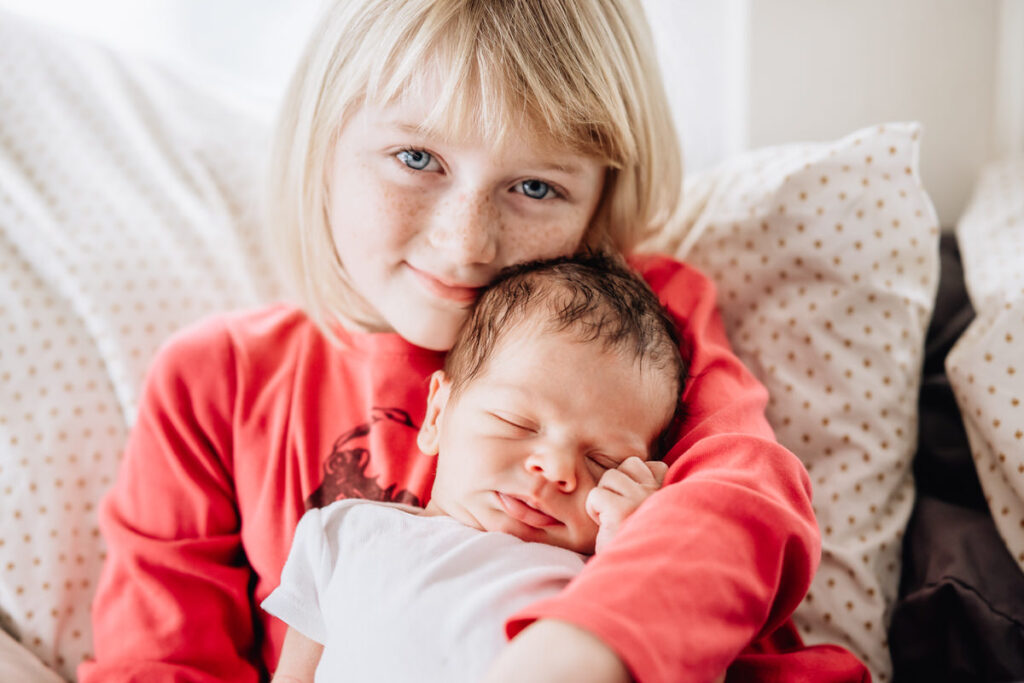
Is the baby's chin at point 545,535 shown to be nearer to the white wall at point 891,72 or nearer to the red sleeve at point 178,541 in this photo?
the red sleeve at point 178,541

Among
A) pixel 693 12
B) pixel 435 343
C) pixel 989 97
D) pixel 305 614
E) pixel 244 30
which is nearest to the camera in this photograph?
pixel 305 614

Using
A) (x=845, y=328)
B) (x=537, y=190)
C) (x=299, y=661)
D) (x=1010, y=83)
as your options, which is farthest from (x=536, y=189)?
(x=1010, y=83)

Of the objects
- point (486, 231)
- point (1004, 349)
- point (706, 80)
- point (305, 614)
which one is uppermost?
point (706, 80)

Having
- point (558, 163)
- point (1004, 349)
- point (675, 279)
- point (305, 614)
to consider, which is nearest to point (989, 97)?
point (1004, 349)

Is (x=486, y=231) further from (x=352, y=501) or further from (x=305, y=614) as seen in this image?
(x=305, y=614)

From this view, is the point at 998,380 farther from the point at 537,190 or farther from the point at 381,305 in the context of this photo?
the point at 381,305

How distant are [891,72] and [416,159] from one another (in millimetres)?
988

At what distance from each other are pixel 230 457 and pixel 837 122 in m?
1.21

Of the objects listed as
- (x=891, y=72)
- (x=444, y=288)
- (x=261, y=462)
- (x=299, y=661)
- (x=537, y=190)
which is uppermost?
(x=891, y=72)

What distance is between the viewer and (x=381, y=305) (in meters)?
1.00

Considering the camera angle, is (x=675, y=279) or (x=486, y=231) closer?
(x=486, y=231)

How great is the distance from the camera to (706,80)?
163cm

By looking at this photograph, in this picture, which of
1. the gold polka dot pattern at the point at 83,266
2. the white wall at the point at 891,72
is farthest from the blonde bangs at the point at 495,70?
the white wall at the point at 891,72

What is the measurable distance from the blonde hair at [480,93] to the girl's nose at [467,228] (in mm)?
80
